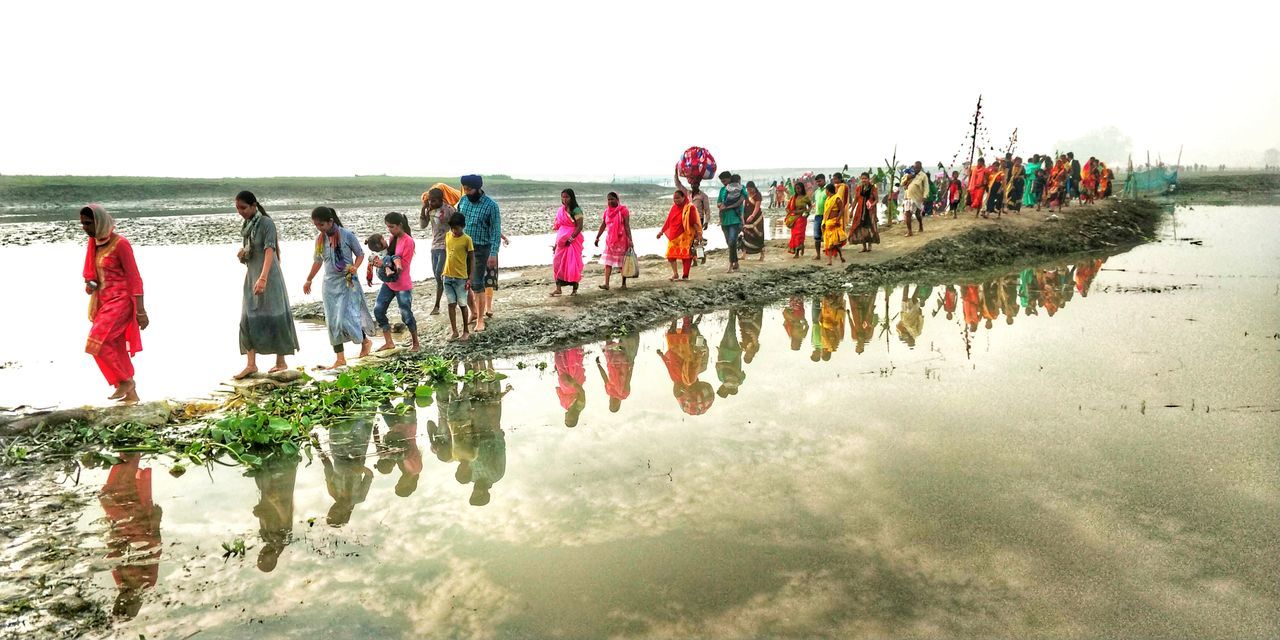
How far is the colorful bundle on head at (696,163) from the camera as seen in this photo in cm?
1148

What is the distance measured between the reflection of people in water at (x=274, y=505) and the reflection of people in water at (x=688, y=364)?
9.48ft

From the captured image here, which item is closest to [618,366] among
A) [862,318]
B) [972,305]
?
[862,318]

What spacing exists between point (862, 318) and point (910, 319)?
0.60m

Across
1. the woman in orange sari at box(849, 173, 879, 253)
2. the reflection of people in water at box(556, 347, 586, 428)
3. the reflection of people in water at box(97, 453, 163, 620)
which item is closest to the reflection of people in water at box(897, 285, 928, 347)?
the woman in orange sari at box(849, 173, 879, 253)

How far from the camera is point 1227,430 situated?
16.0 ft

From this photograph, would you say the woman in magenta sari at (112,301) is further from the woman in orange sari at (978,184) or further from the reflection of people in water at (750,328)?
the woman in orange sari at (978,184)

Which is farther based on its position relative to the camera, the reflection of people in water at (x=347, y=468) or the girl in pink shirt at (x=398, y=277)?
the girl in pink shirt at (x=398, y=277)

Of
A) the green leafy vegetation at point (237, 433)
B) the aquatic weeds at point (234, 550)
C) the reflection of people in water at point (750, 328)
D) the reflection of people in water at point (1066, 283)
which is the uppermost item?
the reflection of people in water at point (1066, 283)

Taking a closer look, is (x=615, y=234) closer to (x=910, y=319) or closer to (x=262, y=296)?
(x=910, y=319)

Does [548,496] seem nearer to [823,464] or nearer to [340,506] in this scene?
[340,506]

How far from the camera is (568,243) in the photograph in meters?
9.34

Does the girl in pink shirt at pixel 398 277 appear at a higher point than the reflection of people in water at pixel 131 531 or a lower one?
higher

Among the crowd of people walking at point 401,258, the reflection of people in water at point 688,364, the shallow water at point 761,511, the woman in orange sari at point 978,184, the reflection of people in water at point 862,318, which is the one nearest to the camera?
the shallow water at point 761,511

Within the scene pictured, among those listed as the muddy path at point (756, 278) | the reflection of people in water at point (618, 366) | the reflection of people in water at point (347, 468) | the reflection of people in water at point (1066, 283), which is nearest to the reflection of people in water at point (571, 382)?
the reflection of people in water at point (618, 366)
